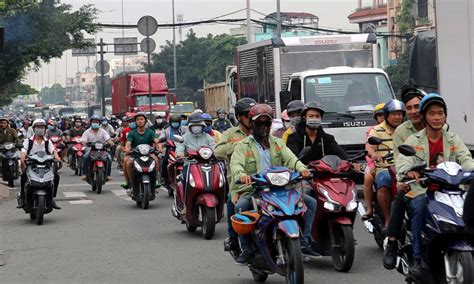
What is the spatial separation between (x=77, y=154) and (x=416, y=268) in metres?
20.9

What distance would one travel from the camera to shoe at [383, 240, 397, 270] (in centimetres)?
871

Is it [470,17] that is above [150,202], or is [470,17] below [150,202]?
above

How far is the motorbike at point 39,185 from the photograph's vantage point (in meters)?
15.9

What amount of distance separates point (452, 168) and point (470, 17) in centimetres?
667

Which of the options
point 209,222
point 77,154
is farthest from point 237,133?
point 77,154

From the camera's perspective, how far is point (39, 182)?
1587 centimetres

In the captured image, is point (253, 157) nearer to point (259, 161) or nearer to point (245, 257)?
point (259, 161)

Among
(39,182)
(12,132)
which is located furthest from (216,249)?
(12,132)

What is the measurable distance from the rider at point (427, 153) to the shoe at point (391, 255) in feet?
1.85

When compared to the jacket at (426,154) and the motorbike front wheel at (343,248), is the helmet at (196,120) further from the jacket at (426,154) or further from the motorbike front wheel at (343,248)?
the jacket at (426,154)

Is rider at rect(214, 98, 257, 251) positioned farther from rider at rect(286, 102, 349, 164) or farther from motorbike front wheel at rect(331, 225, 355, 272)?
motorbike front wheel at rect(331, 225, 355, 272)

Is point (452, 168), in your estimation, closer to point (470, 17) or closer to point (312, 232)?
point (312, 232)

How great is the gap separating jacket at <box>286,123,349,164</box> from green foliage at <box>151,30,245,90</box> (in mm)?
79327

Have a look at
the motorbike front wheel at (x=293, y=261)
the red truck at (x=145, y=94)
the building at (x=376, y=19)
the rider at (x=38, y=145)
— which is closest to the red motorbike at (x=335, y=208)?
the motorbike front wheel at (x=293, y=261)
